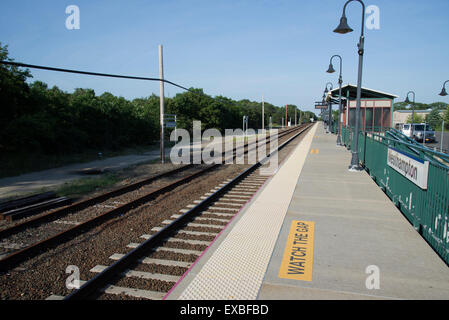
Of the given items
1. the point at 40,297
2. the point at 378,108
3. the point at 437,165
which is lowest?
the point at 40,297

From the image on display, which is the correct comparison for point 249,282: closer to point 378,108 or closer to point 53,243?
point 53,243

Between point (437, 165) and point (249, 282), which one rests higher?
point (437, 165)

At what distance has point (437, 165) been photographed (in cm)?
500

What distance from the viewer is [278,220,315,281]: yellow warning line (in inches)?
170

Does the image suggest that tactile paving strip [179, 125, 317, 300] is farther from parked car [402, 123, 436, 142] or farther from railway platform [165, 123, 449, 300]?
parked car [402, 123, 436, 142]

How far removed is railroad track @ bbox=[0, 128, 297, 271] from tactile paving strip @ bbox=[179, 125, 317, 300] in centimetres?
318

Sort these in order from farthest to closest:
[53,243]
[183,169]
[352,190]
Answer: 1. [183,169]
2. [352,190]
3. [53,243]

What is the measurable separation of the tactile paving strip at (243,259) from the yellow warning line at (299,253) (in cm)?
28

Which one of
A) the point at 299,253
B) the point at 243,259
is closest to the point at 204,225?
the point at 243,259

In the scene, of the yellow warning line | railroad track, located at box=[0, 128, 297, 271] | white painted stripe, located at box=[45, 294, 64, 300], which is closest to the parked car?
railroad track, located at box=[0, 128, 297, 271]

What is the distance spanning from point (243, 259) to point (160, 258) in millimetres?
1479
